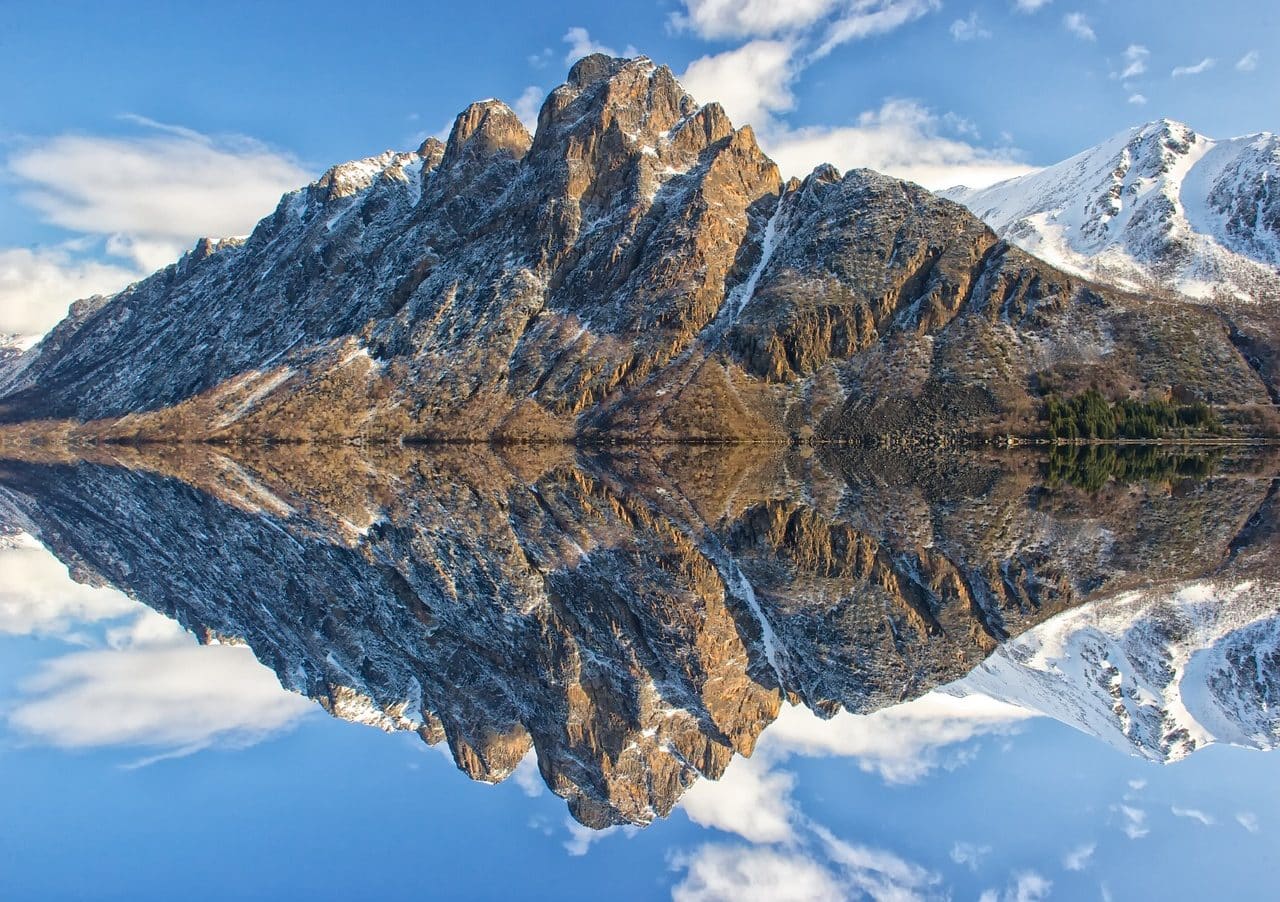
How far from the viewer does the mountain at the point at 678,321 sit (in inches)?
4988

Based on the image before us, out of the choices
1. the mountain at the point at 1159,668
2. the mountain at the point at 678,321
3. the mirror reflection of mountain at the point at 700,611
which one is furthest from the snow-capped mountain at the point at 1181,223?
the mountain at the point at 1159,668

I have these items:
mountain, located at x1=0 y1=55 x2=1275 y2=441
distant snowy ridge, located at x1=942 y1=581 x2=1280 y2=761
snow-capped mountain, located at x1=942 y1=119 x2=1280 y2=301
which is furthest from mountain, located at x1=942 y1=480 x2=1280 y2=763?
snow-capped mountain, located at x1=942 y1=119 x2=1280 y2=301

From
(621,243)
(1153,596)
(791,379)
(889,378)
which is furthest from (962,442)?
(1153,596)

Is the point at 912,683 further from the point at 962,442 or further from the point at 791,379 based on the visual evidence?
the point at 791,379

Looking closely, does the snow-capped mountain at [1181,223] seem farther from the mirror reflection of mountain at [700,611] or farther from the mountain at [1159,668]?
the mountain at [1159,668]

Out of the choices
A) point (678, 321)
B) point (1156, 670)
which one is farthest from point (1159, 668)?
point (678, 321)

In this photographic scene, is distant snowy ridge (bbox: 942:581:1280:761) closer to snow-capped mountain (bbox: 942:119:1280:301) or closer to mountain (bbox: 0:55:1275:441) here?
mountain (bbox: 0:55:1275:441)

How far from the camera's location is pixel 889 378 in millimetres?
128000

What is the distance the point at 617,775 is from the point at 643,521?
19.9 metres

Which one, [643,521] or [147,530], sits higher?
[147,530]

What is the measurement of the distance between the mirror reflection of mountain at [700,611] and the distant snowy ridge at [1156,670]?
0.33 ft

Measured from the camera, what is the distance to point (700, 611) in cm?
3234

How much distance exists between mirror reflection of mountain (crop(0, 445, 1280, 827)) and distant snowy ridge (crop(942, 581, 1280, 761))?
100 mm

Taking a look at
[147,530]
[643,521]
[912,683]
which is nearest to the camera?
[912,683]
